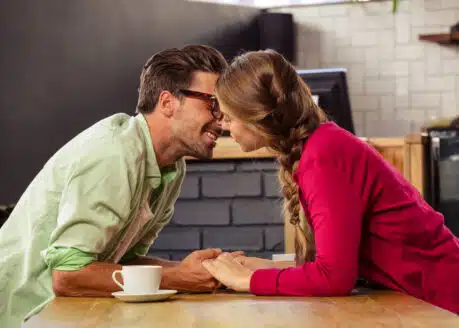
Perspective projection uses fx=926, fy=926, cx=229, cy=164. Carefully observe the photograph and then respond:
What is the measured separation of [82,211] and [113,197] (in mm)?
91

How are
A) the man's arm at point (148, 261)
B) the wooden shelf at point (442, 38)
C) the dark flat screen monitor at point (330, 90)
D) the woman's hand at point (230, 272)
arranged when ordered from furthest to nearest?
the wooden shelf at point (442, 38), the dark flat screen monitor at point (330, 90), the man's arm at point (148, 261), the woman's hand at point (230, 272)

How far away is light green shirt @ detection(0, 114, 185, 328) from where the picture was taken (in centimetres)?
218

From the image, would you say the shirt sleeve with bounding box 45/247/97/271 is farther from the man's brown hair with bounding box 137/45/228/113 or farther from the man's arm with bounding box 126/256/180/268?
the man's brown hair with bounding box 137/45/228/113

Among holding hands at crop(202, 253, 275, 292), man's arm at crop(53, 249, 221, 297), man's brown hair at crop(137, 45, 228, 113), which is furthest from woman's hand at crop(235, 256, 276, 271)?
man's brown hair at crop(137, 45, 228, 113)

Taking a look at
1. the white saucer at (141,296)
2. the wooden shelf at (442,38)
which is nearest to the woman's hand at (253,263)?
the white saucer at (141,296)

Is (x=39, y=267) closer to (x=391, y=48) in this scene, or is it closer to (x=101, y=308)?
(x=101, y=308)

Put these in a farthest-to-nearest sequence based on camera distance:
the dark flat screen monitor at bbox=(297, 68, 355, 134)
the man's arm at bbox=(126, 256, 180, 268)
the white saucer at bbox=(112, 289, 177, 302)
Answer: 1. the dark flat screen monitor at bbox=(297, 68, 355, 134)
2. the man's arm at bbox=(126, 256, 180, 268)
3. the white saucer at bbox=(112, 289, 177, 302)

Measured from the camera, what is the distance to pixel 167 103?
2717 millimetres

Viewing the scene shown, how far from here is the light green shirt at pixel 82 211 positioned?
7.14ft

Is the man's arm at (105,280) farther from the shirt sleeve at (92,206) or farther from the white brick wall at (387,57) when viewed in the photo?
the white brick wall at (387,57)

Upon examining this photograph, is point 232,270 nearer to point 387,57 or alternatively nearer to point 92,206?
point 92,206

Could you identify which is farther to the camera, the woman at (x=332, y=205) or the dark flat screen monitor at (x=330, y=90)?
the dark flat screen monitor at (x=330, y=90)

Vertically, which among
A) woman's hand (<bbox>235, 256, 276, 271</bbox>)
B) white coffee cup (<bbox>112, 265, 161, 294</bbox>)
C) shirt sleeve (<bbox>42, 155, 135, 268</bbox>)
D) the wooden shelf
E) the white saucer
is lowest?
woman's hand (<bbox>235, 256, 276, 271</bbox>)

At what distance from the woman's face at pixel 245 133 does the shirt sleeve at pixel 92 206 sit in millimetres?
303
